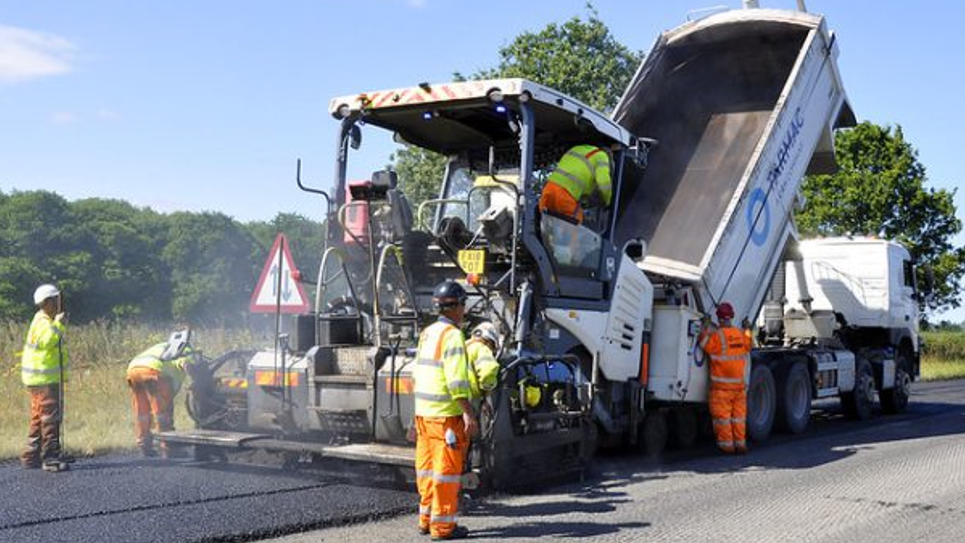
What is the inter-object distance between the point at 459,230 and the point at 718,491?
2657 mm

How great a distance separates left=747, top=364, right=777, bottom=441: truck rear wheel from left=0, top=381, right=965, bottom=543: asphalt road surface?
53.1 inches

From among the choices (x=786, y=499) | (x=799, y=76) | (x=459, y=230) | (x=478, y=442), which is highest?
(x=799, y=76)

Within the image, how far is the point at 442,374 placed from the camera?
577 centimetres

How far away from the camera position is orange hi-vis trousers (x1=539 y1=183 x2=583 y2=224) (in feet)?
25.9

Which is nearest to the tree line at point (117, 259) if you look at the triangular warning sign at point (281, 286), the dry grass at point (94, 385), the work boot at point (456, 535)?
the dry grass at point (94, 385)

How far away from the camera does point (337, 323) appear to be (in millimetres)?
7859

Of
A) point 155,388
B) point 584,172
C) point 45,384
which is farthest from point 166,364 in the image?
point 584,172

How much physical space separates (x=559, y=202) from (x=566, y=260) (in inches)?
17.9

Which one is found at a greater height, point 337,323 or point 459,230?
point 459,230

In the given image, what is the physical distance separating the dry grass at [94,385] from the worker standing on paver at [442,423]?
169 inches

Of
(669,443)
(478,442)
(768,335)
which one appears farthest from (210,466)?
(768,335)

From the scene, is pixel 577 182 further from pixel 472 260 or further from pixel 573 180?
pixel 472 260

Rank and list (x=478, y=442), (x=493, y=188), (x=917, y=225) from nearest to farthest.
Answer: (x=478, y=442), (x=493, y=188), (x=917, y=225)

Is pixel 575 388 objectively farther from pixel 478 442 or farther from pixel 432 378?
pixel 432 378
